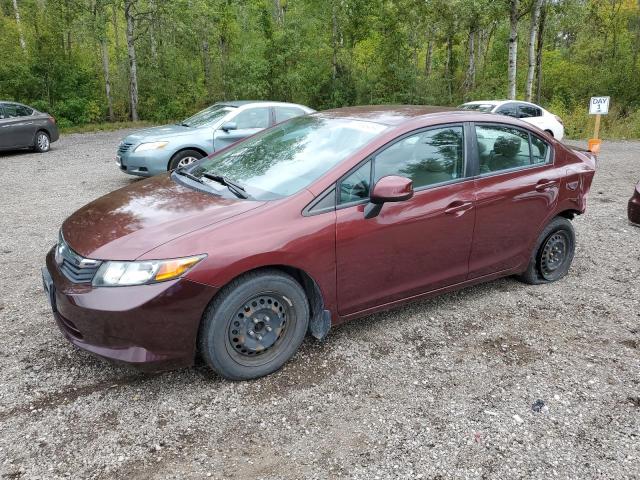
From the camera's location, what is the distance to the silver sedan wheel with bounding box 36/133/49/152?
46.1 feet

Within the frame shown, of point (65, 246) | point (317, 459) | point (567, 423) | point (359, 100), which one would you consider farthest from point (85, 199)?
point (359, 100)

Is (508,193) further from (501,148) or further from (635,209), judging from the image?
(635,209)

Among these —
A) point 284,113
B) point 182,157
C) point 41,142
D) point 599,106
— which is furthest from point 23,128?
point 599,106

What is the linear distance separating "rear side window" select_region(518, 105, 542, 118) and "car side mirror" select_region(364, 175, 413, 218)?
1234 centimetres

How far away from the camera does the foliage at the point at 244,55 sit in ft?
70.7

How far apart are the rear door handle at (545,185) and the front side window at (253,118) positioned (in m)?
6.02

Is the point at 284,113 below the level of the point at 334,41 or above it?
below

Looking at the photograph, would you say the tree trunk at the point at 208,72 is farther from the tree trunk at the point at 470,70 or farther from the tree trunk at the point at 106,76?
the tree trunk at the point at 470,70

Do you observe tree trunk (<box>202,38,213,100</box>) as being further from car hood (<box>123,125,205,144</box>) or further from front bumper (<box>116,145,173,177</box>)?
front bumper (<box>116,145,173,177</box>)

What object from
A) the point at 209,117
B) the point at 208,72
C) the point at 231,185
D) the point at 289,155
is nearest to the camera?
the point at 231,185

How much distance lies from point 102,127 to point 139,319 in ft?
69.0

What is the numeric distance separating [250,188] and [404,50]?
2195 cm

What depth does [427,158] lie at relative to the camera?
12.4 feet

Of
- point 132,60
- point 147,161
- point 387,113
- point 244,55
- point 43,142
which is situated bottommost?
point 43,142
